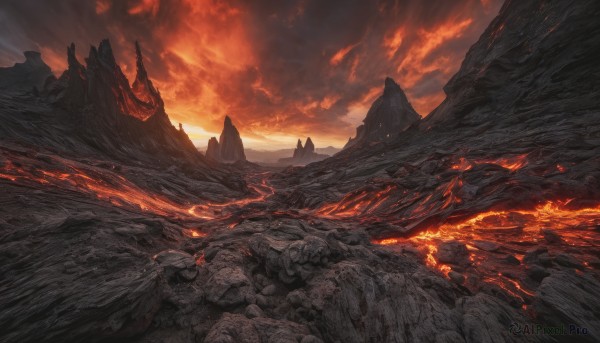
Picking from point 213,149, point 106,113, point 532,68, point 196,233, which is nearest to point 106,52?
point 106,113

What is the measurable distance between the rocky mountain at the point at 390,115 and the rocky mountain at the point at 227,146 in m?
99.1

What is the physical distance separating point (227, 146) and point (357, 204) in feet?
538

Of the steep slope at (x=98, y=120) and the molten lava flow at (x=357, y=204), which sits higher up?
the steep slope at (x=98, y=120)

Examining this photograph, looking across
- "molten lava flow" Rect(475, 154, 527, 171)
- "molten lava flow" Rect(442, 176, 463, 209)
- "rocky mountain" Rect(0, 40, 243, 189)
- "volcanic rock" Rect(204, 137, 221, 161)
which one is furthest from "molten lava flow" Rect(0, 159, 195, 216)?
"volcanic rock" Rect(204, 137, 221, 161)

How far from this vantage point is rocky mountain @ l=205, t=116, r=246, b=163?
567 ft

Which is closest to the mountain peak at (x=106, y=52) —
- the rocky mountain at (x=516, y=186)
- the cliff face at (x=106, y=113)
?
the cliff face at (x=106, y=113)

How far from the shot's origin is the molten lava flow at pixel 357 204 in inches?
998

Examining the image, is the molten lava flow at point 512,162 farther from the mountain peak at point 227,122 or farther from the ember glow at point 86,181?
the mountain peak at point 227,122

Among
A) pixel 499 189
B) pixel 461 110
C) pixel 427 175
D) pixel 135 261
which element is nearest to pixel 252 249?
pixel 135 261

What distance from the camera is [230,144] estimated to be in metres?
176

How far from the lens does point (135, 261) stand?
9.28 meters

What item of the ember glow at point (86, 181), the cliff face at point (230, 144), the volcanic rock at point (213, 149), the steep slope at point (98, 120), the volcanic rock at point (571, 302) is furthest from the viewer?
the volcanic rock at point (213, 149)

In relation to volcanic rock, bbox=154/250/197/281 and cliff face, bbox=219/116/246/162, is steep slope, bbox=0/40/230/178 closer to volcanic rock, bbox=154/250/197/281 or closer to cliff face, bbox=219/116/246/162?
volcanic rock, bbox=154/250/197/281

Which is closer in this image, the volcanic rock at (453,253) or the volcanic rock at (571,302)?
the volcanic rock at (571,302)
